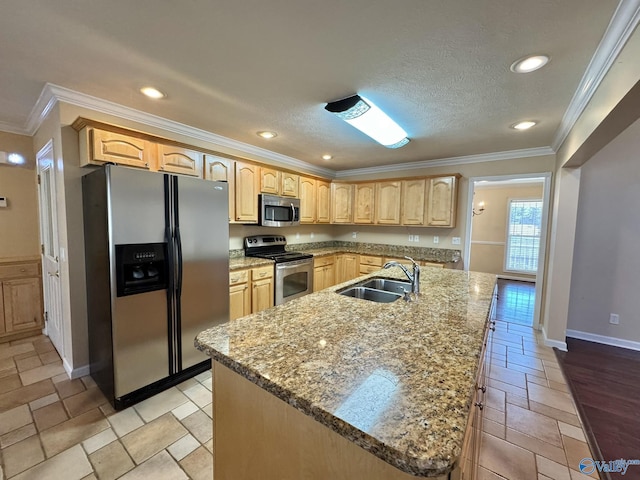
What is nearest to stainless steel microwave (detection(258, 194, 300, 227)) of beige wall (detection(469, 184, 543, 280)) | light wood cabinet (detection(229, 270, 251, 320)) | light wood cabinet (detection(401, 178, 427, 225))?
light wood cabinet (detection(229, 270, 251, 320))

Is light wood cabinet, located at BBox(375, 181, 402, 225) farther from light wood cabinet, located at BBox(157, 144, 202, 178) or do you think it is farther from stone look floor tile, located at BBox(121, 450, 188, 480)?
stone look floor tile, located at BBox(121, 450, 188, 480)

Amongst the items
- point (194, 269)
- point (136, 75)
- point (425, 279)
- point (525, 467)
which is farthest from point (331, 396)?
point (136, 75)

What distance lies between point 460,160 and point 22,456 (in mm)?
5234

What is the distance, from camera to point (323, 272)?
4531mm

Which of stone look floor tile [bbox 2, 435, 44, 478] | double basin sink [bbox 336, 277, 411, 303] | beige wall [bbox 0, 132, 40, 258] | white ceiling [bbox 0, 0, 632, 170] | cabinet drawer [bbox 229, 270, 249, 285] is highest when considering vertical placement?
white ceiling [bbox 0, 0, 632, 170]

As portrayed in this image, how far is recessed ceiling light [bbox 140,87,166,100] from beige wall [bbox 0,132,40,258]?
2.17 metres

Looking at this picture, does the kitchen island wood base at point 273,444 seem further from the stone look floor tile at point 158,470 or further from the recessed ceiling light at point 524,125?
the recessed ceiling light at point 524,125

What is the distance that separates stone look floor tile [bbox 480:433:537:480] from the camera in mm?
1608

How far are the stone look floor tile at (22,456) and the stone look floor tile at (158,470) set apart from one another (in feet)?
2.00

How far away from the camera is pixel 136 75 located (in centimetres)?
193

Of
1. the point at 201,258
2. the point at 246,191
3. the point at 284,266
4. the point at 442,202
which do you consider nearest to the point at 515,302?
the point at 442,202

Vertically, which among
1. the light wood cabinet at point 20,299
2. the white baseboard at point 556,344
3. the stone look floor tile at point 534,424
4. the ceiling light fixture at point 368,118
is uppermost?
the ceiling light fixture at point 368,118

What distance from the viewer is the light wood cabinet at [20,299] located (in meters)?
2.99

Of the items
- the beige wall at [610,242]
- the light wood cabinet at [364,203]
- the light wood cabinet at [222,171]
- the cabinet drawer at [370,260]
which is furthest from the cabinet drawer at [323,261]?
the beige wall at [610,242]
